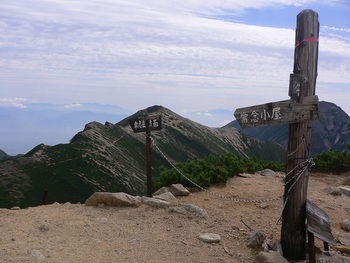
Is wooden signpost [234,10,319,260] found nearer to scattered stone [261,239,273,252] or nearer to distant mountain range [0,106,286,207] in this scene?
scattered stone [261,239,273,252]

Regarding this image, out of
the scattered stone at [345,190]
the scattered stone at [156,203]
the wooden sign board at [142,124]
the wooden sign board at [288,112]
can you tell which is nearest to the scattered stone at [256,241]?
the wooden sign board at [288,112]

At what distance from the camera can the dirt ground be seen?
661 cm

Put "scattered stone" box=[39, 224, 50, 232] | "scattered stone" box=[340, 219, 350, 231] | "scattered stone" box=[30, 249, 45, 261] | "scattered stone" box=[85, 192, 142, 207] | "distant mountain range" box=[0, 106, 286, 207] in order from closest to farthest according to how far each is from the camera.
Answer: "scattered stone" box=[30, 249, 45, 261] → "scattered stone" box=[39, 224, 50, 232] → "scattered stone" box=[340, 219, 350, 231] → "scattered stone" box=[85, 192, 142, 207] → "distant mountain range" box=[0, 106, 286, 207]

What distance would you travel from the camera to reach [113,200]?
938cm

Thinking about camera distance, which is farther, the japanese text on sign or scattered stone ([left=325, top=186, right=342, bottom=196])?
scattered stone ([left=325, top=186, right=342, bottom=196])

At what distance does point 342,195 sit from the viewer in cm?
1228

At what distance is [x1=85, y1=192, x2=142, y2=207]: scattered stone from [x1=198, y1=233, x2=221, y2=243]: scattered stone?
7.72 feet

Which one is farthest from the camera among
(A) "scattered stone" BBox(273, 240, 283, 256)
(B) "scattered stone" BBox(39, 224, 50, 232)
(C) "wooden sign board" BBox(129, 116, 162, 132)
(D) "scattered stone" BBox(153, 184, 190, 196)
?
(D) "scattered stone" BBox(153, 184, 190, 196)

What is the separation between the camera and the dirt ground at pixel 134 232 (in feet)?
21.7

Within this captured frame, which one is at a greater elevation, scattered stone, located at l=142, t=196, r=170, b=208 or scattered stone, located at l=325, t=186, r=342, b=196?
scattered stone, located at l=142, t=196, r=170, b=208

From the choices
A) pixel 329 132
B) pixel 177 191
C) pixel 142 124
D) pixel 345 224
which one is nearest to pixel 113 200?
pixel 142 124

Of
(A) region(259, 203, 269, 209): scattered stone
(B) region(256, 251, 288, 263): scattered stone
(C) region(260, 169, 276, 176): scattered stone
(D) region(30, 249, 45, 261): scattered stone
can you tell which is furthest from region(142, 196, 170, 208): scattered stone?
(C) region(260, 169, 276, 176): scattered stone

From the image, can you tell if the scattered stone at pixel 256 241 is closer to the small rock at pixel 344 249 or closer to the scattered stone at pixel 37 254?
the small rock at pixel 344 249

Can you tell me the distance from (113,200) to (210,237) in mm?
2967
